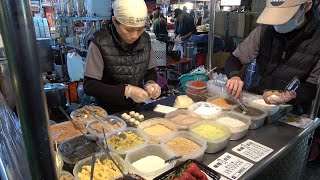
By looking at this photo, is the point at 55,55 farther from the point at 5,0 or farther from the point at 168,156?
the point at 5,0

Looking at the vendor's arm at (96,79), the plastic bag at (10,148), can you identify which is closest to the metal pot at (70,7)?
the vendor's arm at (96,79)

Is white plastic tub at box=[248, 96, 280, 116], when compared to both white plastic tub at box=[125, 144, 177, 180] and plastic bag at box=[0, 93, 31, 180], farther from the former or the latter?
plastic bag at box=[0, 93, 31, 180]

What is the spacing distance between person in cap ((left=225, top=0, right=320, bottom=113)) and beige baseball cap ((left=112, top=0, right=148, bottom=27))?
0.97 m

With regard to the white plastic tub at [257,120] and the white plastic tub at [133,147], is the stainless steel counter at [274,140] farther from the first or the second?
the white plastic tub at [133,147]

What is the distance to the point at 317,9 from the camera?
2146 mm

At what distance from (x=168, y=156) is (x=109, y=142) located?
0.39 m

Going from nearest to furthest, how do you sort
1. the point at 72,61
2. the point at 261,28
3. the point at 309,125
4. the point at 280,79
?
1. the point at 309,125
2. the point at 280,79
3. the point at 261,28
4. the point at 72,61

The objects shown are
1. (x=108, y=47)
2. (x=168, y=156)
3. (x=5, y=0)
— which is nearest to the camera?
(x=5, y=0)

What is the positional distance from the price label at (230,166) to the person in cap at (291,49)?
771mm

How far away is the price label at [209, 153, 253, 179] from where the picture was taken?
1256 mm

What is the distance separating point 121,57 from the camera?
6.87 feet

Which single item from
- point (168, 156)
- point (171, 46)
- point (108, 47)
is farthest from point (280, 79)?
point (171, 46)

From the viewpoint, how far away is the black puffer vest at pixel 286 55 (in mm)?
2061

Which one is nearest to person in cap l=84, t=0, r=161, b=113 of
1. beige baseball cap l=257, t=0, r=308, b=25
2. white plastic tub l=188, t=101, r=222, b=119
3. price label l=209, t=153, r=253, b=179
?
white plastic tub l=188, t=101, r=222, b=119
